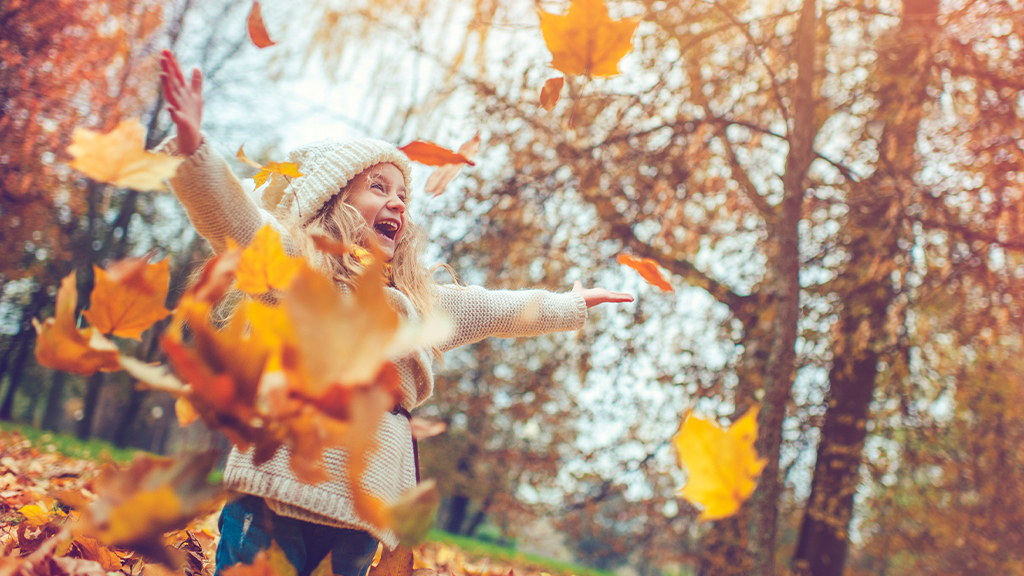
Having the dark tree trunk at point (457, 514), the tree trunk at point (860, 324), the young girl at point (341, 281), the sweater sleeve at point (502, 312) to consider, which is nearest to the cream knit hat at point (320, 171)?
the young girl at point (341, 281)

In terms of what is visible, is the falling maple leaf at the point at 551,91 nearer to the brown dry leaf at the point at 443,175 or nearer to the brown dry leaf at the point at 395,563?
the brown dry leaf at the point at 443,175

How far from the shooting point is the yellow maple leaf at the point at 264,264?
859mm

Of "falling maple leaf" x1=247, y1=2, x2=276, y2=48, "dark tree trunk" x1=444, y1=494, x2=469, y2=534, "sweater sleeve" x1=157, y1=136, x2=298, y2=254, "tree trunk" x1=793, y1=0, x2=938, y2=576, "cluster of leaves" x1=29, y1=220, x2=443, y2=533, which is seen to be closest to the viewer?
"cluster of leaves" x1=29, y1=220, x2=443, y2=533

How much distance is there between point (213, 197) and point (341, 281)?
0.36 meters

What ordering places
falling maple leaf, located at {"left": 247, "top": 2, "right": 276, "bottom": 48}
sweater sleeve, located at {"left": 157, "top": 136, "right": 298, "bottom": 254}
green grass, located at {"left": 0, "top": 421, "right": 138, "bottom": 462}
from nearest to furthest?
sweater sleeve, located at {"left": 157, "top": 136, "right": 298, "bottom": 254} < falling maple leaf, located at {"left": 247, "top": 2, "right": 276, "bottom": 48} < green grass, located at {"left": 0, "top": 421, "right": 138, "bottom": 462}

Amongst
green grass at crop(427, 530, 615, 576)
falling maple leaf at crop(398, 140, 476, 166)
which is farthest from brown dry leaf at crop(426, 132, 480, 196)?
green grass at crop(427, 530, 615, 576)

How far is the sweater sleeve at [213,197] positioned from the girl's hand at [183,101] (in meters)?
0.03

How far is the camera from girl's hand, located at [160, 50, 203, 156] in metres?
1.07

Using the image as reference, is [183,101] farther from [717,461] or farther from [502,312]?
[717,461]

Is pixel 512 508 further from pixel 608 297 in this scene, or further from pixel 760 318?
pixel 608 297

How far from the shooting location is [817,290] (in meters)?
4.34

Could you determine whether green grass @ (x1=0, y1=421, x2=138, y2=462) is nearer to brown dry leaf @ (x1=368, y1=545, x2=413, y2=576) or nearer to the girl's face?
the girl's face

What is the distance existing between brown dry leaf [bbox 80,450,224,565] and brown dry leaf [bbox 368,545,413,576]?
466 mm

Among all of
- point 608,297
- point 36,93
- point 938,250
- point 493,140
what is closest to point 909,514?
point 938,250
